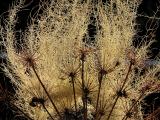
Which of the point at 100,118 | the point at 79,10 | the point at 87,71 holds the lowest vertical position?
the point at 100,118

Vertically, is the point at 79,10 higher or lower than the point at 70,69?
higher

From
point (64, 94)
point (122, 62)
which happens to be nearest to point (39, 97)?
point (64, 94)

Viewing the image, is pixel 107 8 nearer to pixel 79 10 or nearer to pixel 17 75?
pixel 79 10

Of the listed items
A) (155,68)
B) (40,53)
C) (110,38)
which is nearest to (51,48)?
(40,53)

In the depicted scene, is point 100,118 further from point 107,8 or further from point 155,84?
point 107,8

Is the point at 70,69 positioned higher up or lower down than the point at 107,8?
lower down

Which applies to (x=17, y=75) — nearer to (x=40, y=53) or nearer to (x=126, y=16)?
(x=40, y=53)

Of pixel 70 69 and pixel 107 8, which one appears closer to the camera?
pixel 70 69
